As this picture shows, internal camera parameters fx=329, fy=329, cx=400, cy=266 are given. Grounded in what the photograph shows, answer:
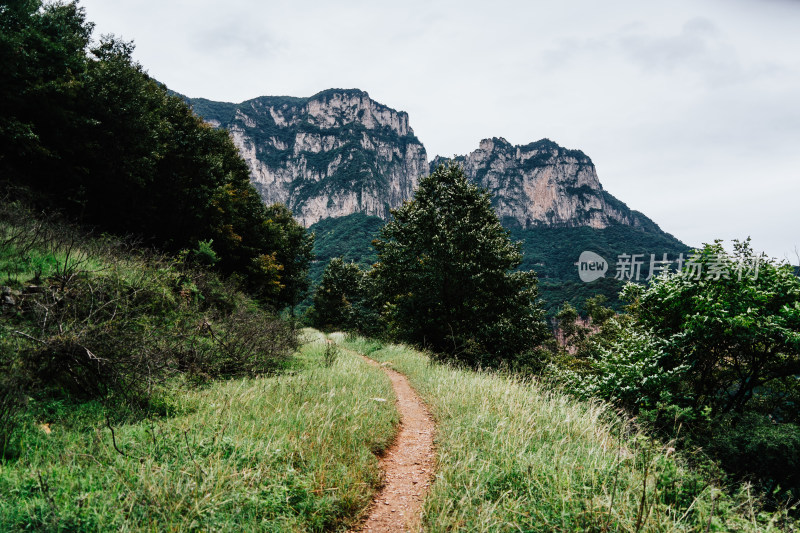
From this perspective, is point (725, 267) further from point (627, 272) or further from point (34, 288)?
point (34, 288)

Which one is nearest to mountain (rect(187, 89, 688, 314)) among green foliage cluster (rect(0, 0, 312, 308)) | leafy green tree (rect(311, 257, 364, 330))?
leafy green tree (rect(311, 257, 364, 330))

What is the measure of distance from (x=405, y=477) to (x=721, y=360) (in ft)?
44.0

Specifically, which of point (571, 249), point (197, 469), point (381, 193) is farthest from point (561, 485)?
point (381, 193)

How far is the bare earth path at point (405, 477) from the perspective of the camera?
333cm

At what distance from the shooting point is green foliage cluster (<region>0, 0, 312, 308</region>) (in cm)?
1162

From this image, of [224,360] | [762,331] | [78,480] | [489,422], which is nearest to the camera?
[78,480]

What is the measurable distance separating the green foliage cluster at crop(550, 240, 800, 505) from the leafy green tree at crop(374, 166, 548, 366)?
3.60 m

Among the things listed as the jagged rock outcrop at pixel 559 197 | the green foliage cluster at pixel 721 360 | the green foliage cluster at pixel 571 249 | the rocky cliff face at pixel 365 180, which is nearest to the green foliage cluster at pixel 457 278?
the green foliage cluster at pixel 721 360

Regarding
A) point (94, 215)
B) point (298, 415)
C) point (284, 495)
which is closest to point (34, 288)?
point (298, 415)

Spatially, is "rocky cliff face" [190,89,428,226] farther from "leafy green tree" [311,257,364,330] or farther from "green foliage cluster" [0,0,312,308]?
"green foliage cluster" [0,0,312,308]

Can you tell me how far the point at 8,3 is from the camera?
1185 centimetres

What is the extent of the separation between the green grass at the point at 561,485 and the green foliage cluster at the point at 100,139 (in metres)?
15.8

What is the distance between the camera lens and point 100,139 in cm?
1363

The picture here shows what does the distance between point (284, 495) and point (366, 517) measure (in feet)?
2.96
